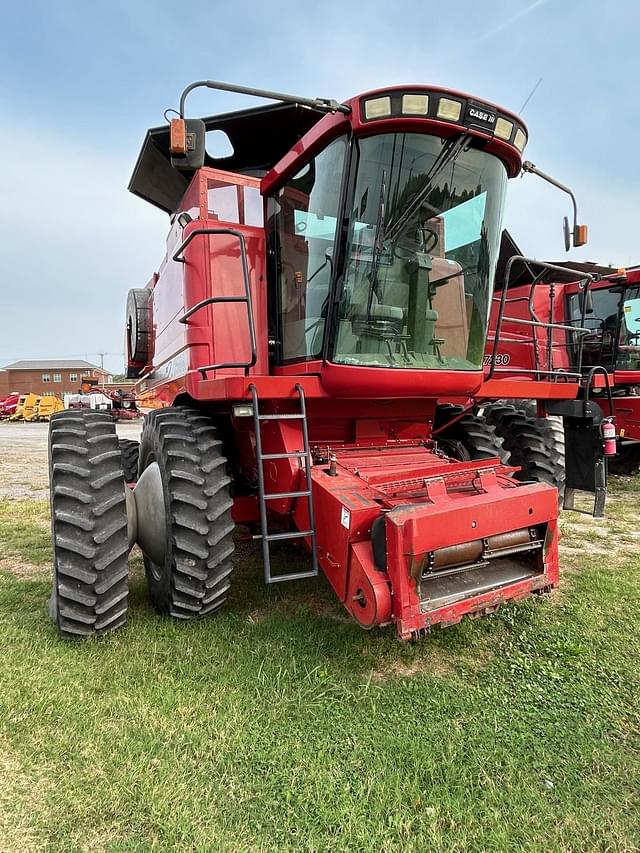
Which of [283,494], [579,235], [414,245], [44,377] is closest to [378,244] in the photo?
[414,245]

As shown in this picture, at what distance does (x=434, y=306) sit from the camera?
3.43 m

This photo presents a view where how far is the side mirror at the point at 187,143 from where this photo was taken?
286cm

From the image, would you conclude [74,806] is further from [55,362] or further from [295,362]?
[55,362]

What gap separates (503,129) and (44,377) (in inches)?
2649

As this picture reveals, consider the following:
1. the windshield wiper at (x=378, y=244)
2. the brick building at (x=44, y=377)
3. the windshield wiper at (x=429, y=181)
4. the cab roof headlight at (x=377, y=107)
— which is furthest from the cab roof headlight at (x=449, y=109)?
the brick building at (x=44, y=377)

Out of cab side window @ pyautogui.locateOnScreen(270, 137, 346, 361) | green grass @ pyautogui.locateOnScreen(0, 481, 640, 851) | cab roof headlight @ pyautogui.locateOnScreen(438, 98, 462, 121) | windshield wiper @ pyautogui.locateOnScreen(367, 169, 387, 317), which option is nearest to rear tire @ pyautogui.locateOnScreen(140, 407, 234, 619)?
green grass @ pyautogui.locateOnScreen(0, 481, 640, 851)

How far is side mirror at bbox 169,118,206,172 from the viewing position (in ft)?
9.39

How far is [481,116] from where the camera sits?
10.1ft

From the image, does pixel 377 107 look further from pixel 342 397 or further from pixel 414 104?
pixel 342 397

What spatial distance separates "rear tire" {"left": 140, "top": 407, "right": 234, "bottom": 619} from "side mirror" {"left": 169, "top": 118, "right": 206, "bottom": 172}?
58.6 inches

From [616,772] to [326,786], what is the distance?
1.10 meters

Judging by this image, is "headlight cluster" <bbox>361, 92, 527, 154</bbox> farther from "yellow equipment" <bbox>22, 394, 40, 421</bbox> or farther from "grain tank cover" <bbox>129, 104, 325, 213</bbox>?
"yellow equipment" <bbox>22, 394, 40, 421</bbox>

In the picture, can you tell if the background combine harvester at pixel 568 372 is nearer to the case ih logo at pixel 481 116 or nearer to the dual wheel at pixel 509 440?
the dual wheel at pixel 509 440

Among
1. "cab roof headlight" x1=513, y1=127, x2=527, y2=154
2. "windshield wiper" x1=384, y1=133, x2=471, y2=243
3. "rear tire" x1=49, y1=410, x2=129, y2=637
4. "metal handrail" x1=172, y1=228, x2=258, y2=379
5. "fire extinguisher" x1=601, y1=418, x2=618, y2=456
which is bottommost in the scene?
"rear tire" x1=49, y1=410, x2=129, y2=637
